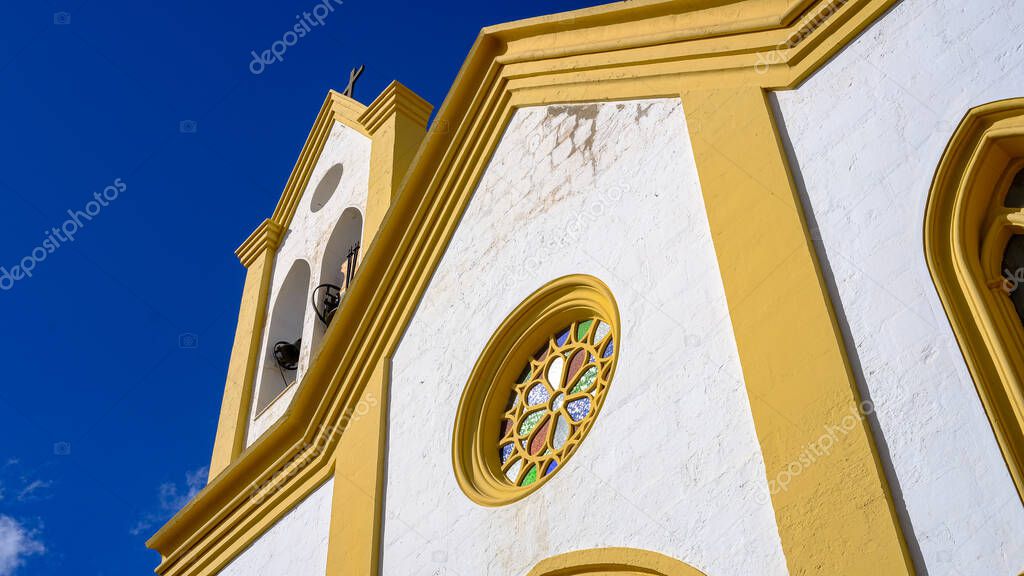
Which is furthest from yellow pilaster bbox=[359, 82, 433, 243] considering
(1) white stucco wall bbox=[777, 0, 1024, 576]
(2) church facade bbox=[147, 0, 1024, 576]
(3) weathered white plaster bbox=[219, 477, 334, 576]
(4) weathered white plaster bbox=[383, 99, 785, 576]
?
(1) white stucco wall bbox=[777, 0, 1024, 576]

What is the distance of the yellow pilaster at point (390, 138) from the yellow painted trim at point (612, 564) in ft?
18.8

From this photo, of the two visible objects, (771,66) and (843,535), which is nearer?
(843,535)

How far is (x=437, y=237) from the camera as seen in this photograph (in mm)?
9422

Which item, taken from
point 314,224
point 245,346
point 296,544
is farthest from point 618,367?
point 314,224

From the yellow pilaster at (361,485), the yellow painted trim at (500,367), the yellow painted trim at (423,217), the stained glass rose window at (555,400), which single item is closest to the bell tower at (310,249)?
the yellow painted trim at (423,217)

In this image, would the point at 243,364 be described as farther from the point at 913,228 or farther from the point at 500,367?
the point at 913,228

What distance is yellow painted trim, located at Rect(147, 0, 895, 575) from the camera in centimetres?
841

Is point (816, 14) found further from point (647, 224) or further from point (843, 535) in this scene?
point (843, 535)

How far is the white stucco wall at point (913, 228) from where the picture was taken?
14.5 feet

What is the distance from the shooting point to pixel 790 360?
18.0 feet

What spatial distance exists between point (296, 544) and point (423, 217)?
302 centimetres

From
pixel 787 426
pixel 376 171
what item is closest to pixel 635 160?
pixel 787 426

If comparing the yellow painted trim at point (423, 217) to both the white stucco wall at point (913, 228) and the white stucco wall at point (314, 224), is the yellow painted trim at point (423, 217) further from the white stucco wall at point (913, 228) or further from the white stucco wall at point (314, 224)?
the white stucco wall at point (913, 228)

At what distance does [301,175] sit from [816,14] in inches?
368
